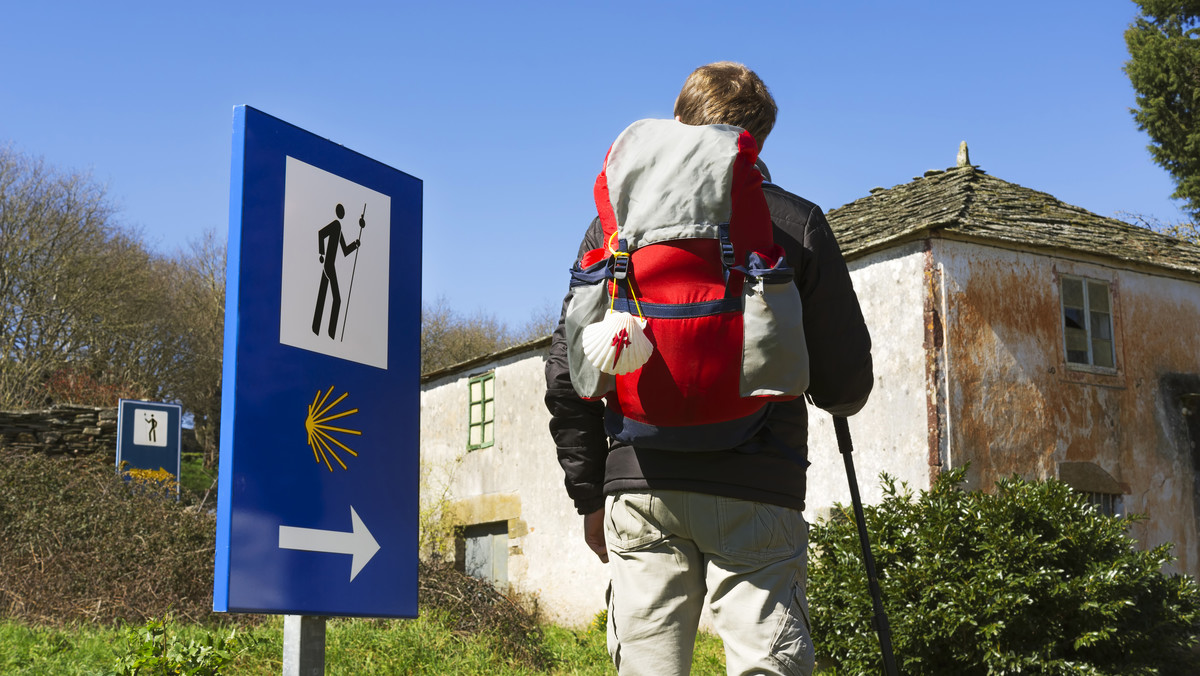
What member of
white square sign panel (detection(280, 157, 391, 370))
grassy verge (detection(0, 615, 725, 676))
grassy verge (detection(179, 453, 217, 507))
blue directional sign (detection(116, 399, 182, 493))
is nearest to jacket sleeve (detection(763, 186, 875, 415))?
white square sign panel (detection(280, 157, 391, 370))

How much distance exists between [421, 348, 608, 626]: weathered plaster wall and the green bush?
5.61m

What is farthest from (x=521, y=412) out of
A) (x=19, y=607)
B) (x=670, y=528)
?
(x=670, y=528)

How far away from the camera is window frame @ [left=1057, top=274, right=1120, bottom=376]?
1111 centimetres

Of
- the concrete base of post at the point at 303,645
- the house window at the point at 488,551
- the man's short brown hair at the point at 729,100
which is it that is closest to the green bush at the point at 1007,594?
the concrete base of post at the point at 303,645

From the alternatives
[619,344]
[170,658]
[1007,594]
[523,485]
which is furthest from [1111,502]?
[619,344]

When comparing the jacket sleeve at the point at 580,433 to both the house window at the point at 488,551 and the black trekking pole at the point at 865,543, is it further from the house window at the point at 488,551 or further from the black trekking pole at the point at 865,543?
the house window at the point at 488,551

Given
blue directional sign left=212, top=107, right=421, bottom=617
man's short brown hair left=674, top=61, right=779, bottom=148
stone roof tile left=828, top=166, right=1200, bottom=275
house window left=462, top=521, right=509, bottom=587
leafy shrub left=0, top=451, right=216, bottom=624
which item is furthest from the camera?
house window left=462, top=521, right=509, bottom=587

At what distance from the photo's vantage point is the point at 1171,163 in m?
21.5

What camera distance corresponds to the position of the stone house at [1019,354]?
33.7 ft

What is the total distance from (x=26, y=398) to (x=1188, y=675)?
25150 millimetres

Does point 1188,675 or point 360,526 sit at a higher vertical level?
point 360,526

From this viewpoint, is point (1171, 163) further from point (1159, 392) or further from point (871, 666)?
point (871, 666)

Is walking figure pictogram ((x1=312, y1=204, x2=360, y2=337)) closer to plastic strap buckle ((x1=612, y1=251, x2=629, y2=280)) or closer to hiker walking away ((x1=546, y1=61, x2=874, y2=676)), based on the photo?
hiker walking away ((x1=546, y1=61, x2=874, y2=676))

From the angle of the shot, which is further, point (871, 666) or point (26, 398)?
point (26, 398)
